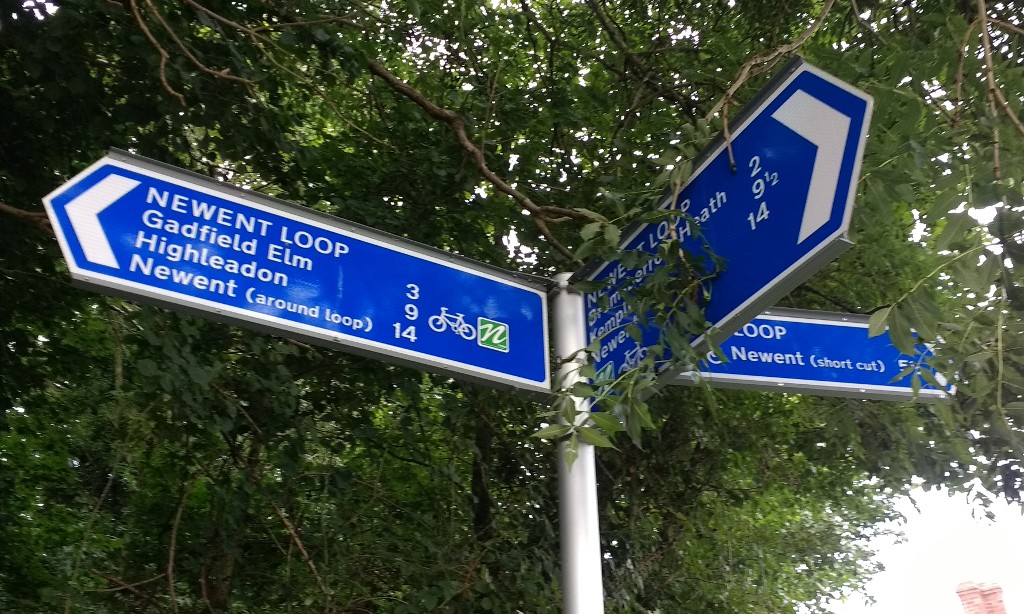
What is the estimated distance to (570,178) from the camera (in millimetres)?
3861

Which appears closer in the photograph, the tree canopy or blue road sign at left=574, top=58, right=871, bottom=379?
blue road sign at left=574, top=58, right=871, bottom=379

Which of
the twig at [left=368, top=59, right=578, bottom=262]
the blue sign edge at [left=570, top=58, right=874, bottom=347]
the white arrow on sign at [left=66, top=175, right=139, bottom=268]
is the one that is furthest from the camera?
the twig at [left=368, top=59, right=578, bottom=262]

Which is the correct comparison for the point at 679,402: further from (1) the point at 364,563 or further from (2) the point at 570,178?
(1) the point at 364,563

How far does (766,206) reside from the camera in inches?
56.0

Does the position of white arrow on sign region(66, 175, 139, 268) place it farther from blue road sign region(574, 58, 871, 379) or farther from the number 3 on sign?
the number 3 on sign

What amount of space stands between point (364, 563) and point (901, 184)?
314 centimetres

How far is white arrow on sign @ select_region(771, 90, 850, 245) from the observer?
125cm

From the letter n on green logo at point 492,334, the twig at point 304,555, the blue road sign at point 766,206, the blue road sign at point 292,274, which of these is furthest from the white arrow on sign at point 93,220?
the twig at point 304,555

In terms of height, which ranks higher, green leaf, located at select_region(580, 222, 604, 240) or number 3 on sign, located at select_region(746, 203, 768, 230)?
green leaf, located at select_region(580, 222, 604, 240)

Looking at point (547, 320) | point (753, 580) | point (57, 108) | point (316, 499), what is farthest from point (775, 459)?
point (57, 108)

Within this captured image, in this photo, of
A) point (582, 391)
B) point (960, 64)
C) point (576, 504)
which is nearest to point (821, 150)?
point (582, 391)

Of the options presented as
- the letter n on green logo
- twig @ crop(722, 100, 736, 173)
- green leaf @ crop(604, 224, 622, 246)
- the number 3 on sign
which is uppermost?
twig @ crop(722, 100, 736, 173)

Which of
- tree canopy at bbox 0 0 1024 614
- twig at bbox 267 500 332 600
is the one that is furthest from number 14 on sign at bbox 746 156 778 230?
twig at bbox 267 500 332 600

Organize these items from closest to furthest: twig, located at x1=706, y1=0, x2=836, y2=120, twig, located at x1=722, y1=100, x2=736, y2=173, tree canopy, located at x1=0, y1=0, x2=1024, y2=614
A: twig, located at x1=722, y1=100, x2=736, y2=173 → twig, located at x1=706, y1=0, x2=836, y2=120 → tree canopy, located at x1=0, y1=0, x2=1024, y2=614
